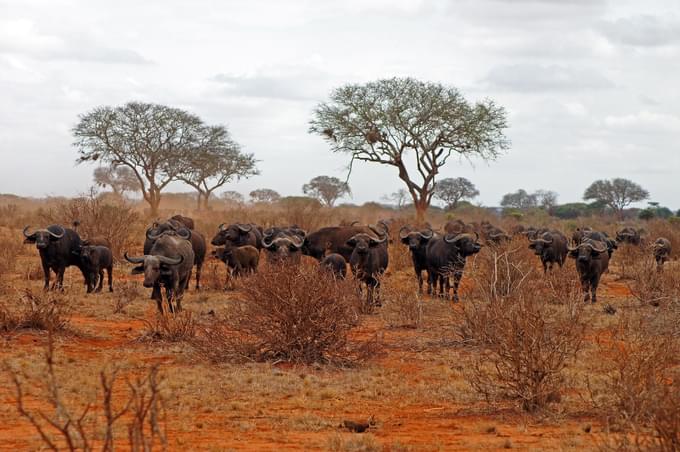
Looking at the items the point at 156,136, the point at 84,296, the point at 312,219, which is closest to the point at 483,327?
the point at 84,296

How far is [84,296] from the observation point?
603 inches

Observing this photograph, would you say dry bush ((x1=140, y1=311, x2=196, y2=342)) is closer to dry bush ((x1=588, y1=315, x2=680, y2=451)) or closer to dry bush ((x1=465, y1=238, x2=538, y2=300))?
dry bush ((x1=465, y1=238, x2=538, y2=300))

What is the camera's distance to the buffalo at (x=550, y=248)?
19219 millimetres

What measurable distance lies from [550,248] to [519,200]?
A: 5585 cm

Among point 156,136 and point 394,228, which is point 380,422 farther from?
point 156,136

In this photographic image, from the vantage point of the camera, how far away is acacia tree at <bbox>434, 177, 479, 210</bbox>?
5897 centimetres

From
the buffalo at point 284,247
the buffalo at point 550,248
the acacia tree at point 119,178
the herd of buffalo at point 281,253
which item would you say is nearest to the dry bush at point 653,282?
the herd of buffalo at point 281,253

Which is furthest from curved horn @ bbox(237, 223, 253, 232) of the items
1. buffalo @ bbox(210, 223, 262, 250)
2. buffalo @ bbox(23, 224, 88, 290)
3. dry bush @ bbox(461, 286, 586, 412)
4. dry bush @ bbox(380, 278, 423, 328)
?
dry bush @ bbox(461, 286, 586, 412)

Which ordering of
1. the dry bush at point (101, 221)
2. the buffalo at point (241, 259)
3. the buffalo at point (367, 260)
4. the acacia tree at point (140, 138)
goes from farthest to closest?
1. the acacia tree at point (140, 138)
2. the dry bush at point (101, 221)
3. the buffalo at point (241, 259)
4. the buffalo at point (367, 260)

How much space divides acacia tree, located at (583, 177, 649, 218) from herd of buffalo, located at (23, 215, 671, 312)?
42.2 meters

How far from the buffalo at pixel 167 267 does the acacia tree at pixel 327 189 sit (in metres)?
43.3

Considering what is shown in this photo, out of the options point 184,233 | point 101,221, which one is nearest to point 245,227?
point 184,233

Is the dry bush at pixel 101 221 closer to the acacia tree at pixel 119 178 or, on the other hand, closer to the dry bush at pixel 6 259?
the dry bush at pixel 6 259

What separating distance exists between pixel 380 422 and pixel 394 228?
21.1 m
